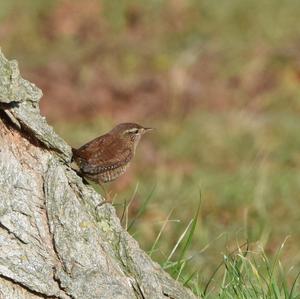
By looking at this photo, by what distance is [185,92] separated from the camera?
13.9 m

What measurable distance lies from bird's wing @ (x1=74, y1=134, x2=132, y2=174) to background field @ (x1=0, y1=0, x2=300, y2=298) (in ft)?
9.47

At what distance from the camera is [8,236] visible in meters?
4.47

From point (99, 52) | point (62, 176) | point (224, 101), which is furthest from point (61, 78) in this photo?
point (62, 176)

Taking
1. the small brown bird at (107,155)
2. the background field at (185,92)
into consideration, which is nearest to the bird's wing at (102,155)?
the small brown bird at (107,155)

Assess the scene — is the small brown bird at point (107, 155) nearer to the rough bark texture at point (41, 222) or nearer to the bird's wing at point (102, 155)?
the bird's wing at point (102, 155)

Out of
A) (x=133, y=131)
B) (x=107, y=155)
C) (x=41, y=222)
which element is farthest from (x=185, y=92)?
(x=41, y=222)

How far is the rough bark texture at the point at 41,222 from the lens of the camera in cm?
446

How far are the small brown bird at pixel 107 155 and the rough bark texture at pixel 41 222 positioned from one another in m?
0.34

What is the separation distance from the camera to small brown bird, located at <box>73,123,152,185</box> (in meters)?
5.12

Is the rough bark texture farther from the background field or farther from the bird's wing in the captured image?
the background field

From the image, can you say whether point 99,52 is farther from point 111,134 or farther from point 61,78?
point 111,134

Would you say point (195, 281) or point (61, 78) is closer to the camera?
point (195, 281)

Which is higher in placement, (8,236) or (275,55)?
(275,55)

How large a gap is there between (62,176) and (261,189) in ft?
18.4
